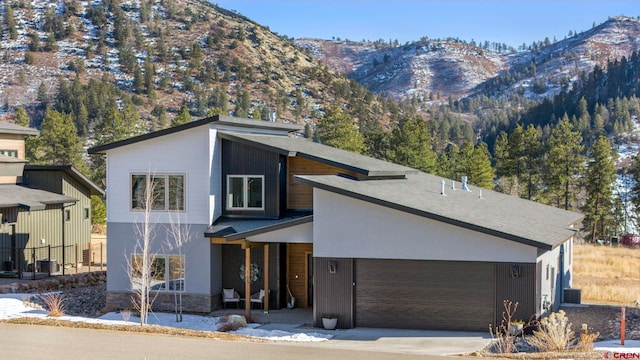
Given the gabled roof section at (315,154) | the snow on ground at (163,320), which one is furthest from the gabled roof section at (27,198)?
the gabled roof section at (315,154)

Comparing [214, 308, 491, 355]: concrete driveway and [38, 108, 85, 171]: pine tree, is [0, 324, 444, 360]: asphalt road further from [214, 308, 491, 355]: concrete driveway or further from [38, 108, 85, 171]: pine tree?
[38, 108, 85, 171]: pine tree

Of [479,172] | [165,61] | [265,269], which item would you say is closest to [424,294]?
[265,269]

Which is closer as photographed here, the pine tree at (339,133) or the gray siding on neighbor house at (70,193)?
the gray siding on neighbor house at (70,193)

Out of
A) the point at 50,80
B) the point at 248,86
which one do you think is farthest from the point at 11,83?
the point at 248,86

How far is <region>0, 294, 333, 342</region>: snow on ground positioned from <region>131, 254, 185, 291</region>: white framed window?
0.96 meters

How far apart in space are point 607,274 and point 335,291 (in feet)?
57.7

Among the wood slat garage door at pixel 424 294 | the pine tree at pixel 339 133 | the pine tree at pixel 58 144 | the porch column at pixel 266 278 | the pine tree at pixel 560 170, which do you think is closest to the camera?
the wood slat garage door at pixel 424 294

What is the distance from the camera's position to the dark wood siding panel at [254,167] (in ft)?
78.1

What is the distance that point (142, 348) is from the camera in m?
15.6

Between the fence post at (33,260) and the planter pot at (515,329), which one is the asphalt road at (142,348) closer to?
the planter pot at (515,329)

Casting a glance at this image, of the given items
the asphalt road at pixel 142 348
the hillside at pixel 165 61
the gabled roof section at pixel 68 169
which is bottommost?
the asphalt road at pixel 142 348

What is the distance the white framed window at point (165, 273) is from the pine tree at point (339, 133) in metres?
30.8

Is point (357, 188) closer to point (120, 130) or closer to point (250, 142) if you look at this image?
point (250, 142)

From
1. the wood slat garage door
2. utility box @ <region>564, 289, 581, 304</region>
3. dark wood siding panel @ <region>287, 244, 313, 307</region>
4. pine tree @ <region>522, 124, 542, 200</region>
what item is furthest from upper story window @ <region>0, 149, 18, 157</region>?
pine tree @ <region>522, 124, 542, 200</region>
